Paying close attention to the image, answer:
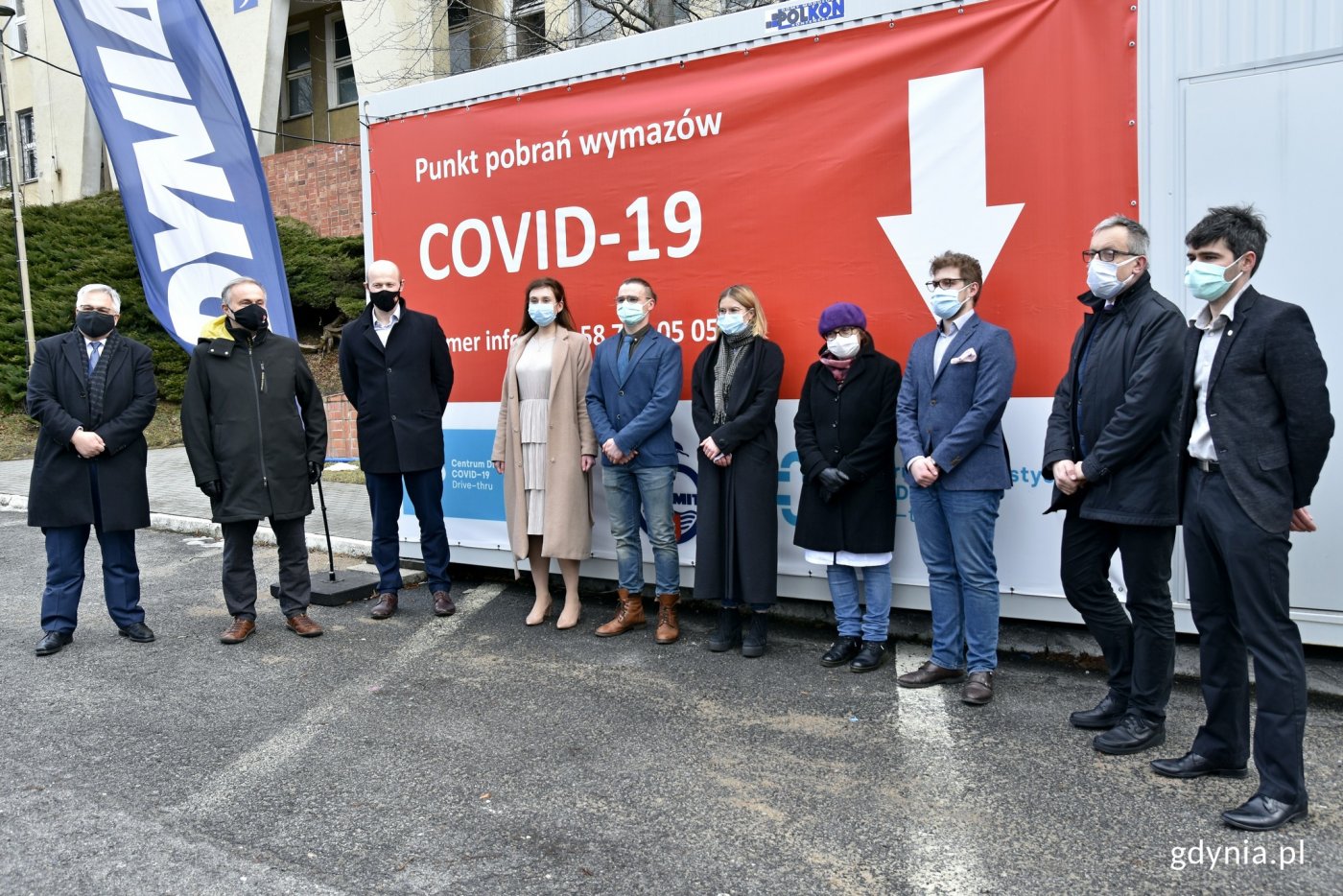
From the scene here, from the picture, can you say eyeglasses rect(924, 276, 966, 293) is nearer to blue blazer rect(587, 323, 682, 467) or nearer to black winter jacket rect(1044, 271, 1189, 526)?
black winter jacket rect(1044, 271, 1189, 526)

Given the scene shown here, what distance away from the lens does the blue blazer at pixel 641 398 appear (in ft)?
17.3

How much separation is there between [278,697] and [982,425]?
3416 mm

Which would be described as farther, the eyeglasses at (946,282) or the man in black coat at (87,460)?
the man in black coat at (87,460)

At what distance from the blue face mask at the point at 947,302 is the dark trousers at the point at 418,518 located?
3245mm

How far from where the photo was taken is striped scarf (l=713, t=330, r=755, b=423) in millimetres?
5094

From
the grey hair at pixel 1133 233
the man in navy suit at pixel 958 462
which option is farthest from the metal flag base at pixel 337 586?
the grey hair at pixel 1133 233

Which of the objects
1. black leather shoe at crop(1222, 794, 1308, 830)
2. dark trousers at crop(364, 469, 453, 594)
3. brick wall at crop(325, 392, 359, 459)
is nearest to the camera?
black leather shoe at crop(1222, 794, 1308, 830)

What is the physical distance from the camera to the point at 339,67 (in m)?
21.9

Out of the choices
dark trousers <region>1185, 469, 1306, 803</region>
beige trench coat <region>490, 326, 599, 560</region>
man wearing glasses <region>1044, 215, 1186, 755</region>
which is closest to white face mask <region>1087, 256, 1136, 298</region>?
man wearing glasses <region>1044, 215, 1186, 755</region>

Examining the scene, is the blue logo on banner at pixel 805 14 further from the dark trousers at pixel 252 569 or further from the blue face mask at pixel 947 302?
the dark trousers at pixel 252 569

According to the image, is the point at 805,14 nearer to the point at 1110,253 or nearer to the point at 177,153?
the point at 1110,253

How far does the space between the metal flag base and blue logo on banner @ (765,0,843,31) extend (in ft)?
12.3

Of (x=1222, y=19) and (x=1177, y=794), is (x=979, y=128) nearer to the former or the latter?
(x=1222, y=19)

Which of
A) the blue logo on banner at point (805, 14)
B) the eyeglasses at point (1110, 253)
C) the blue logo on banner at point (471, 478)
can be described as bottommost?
the blue logo on banner at point (471, 478)
